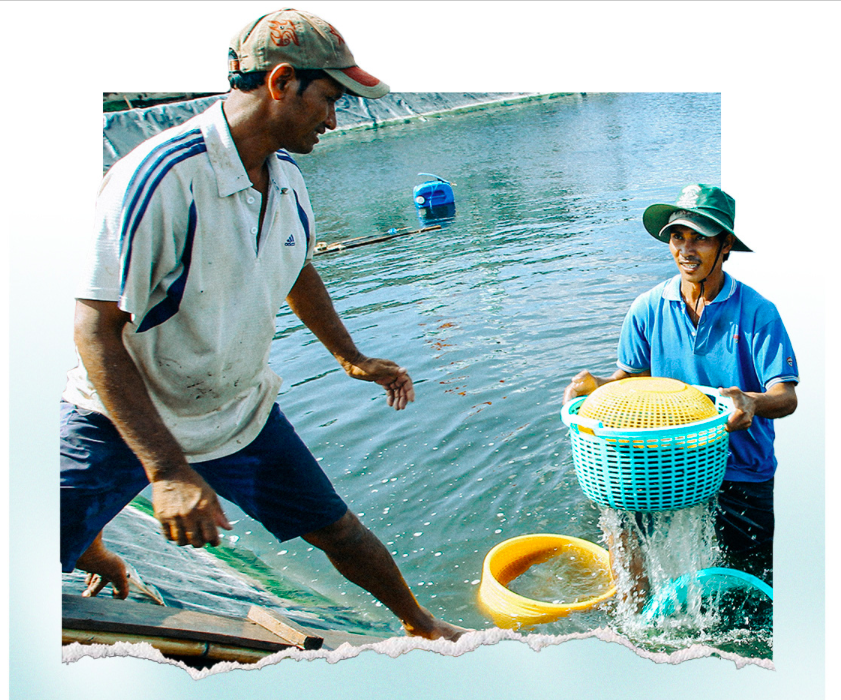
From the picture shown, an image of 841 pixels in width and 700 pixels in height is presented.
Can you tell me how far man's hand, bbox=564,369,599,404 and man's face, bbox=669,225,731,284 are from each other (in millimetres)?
494

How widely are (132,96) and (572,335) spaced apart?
6.65 ft

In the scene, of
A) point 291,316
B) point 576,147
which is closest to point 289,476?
point 291,316

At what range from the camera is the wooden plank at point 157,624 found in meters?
2.81

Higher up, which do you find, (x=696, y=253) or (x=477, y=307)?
(x=696, y=253)

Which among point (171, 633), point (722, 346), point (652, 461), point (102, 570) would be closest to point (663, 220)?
point (722, 346)

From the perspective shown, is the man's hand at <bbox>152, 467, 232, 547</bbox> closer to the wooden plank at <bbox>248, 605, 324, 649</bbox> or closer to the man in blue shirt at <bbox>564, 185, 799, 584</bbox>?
the wooden plank at <bbox>248, 605, 324, 649</bbox>

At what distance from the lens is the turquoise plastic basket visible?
2.52 m

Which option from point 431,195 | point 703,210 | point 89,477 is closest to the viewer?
point 89,477

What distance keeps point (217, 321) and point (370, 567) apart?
40.2 inches

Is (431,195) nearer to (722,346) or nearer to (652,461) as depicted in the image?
(722,346)

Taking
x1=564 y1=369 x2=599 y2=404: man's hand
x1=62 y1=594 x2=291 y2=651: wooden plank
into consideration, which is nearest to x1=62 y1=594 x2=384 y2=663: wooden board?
x1=62 y1=594 x2=291 y2=651: wooden plank

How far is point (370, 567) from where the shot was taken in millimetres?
2785

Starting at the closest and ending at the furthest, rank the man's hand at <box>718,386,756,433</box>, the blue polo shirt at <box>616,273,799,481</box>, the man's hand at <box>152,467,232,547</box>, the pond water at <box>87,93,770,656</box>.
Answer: the man's hand at <box>152,467,232,547</box>
the man's hand at <box>718,386,756,433</box>
the blue polo shirt at <box>616,273,799,481</box>
the pond water at <box>87,93,770,656</box>

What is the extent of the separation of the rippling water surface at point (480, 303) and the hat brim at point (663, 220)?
36 centimetres
